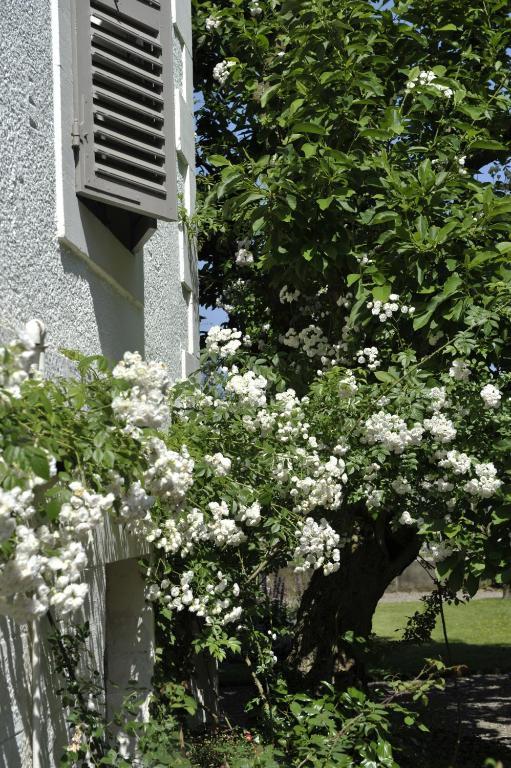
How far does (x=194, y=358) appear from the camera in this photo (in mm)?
7629

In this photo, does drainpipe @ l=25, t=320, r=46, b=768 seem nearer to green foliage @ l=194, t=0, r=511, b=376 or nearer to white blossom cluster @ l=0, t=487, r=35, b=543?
white blossom cluster @ l=0, t=487, r=35, b=543

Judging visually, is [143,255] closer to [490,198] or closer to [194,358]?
[490,198]

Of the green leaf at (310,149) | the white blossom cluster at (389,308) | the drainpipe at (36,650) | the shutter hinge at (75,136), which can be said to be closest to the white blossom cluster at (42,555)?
the drainpipe at (36,650)

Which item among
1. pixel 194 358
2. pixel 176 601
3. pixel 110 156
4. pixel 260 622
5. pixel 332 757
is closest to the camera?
pixel 110 156

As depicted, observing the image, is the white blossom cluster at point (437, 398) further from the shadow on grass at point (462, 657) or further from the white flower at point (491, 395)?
the shadow on grass at point (462, 657)

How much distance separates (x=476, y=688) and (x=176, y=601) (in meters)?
9.18

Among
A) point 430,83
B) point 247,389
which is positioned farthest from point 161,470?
point 430,83

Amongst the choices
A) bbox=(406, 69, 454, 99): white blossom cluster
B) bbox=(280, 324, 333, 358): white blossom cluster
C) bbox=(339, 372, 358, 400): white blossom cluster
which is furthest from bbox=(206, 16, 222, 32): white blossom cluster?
bbox=(339, 372, 358, 400): white blossom cluster

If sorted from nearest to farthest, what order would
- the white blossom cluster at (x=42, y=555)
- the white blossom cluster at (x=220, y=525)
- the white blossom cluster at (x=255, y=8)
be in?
the white blossom cluster at (x=42, y=555) → the white blossom cluster at (x=220, y=525) → the white blossom cluster at (x=255, y=8)

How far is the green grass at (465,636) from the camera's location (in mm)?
14211

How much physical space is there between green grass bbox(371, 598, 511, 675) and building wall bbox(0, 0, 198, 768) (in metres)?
7.73

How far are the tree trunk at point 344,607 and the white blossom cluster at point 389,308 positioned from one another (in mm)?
2473

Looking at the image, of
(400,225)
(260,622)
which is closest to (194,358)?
(260,622)

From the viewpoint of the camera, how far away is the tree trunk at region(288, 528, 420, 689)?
748cm
